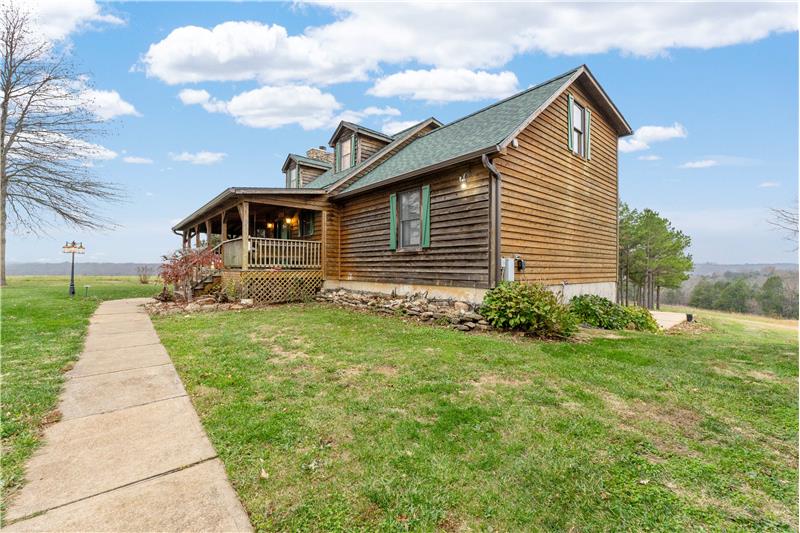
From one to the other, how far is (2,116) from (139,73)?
24.1ft

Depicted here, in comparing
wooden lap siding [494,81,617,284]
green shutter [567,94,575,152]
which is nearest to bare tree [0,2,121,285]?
wooden lap siding [494,81,617,284]

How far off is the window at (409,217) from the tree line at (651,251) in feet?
73.1

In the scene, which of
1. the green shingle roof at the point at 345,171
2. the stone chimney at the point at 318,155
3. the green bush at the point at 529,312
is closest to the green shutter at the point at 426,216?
the green bush at the point at 529,312

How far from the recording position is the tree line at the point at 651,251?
24781 mm

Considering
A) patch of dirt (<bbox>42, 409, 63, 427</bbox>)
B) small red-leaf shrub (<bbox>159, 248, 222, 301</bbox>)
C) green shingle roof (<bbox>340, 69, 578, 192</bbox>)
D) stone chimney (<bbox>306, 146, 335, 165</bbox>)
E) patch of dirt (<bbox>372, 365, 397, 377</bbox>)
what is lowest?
patch of dirt (<bbox>42, 409, 63, 427</bbox>)

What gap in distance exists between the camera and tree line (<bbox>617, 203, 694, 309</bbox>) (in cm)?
2478

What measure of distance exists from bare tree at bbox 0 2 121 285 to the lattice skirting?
1423 cm

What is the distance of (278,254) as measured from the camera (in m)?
11.8

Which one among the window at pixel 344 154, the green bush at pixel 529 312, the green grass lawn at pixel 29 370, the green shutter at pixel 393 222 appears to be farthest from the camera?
the window at pixel 344 154

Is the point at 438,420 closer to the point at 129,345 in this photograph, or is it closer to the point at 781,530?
the point at 781,530

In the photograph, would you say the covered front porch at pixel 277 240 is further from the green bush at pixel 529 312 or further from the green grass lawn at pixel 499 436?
the green bush at pixel 529 312

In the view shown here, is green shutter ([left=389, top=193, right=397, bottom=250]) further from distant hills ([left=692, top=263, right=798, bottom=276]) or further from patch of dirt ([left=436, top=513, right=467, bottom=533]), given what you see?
distant hills ([left=692, top=263, right=798, bottom=276])

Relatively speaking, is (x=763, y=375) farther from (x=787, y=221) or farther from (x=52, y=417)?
(x=52, y=417)

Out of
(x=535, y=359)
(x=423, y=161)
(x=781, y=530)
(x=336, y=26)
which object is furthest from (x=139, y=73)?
(x=781, y=530)
